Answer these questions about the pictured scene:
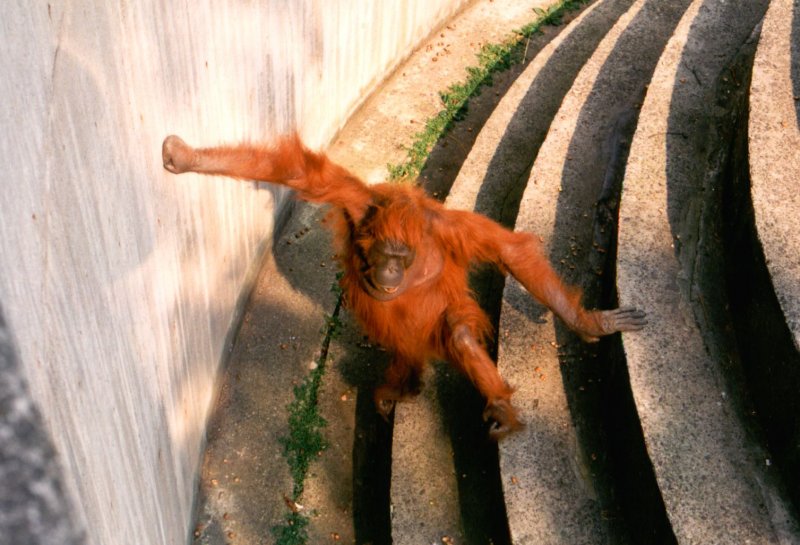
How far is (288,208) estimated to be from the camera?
5.95 metres

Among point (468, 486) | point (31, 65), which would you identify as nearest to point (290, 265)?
point (468, 486)

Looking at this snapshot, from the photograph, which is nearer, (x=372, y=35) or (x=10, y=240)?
(x=10, y=240)

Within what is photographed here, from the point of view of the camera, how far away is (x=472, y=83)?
7.26 meters

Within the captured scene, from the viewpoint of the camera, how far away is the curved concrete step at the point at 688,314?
3.54m

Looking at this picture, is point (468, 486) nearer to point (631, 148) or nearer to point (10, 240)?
point (631, 148)

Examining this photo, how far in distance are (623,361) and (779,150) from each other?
152 cm

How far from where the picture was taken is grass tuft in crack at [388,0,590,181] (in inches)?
255

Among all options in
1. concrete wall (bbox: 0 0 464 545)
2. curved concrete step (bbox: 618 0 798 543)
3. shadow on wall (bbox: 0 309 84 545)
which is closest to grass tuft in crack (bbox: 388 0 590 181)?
concrete wall (bbox: 0 0 464 545)

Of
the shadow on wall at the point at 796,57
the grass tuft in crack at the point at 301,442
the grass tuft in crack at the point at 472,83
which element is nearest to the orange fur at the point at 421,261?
the grass tuft in crack at the point at 301,442

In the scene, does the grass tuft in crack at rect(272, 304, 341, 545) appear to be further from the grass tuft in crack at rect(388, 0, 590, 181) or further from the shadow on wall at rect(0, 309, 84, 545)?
the shadow on wall at rect(0, 309, 84, 545)

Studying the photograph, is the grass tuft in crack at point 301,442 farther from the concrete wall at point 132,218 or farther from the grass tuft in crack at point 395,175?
the concrete wall at point 132,218

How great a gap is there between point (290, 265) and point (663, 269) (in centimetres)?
237

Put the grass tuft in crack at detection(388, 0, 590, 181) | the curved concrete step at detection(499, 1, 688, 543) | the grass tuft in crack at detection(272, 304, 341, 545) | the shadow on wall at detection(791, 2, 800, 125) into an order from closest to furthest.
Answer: the curved concrete step at detection(499, 1, 688, 543), the grass tuft in crack at detection(272, 304, 341, 545), the shadow on wall at detection(791, 2, 800, 125), the grass tuft in crack at detection(388, 0, 590, 181)

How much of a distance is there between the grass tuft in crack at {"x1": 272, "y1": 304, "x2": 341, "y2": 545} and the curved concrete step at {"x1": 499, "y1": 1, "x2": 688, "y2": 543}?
1158mm
